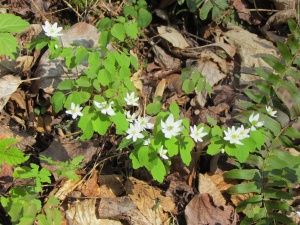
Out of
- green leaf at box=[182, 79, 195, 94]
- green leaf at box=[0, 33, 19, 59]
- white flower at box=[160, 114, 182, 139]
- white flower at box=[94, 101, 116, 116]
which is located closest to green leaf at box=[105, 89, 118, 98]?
white flower at box=[94, 101, 116, 116]

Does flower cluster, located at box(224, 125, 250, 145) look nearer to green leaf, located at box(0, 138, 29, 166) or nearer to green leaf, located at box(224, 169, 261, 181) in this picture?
green leaf, located at box(224, 169, 261, 181)

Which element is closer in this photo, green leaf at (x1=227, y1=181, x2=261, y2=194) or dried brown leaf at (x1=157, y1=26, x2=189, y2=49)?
green leaf at (x1=227, y1=181, x2=261, y2=194)

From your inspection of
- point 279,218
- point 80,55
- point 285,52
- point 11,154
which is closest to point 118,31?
point 80,55

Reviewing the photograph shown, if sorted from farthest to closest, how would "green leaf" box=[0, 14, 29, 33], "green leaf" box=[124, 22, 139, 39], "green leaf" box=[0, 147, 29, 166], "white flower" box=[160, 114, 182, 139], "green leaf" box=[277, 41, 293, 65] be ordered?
"green leaf" box=[277, 41, 293, 65], "green leaf" box=[124, 22, 139, 39], "green leaf" box=[0, 14, 29, 33], "white flower" box=[160, 114, 182, 139], "green leaf" box=[0, 147, 29, 166]

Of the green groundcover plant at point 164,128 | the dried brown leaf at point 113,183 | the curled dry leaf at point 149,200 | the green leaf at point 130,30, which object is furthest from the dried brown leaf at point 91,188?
the green leaf at point 130,30

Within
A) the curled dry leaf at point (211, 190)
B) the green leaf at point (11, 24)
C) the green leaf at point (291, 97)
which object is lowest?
the curled dry leaf at point (211, 190)

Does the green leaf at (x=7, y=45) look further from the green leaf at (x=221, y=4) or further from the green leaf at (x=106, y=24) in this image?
the green leaf at (x=221, y=4)

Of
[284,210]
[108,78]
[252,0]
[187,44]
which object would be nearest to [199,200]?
[284,210]
